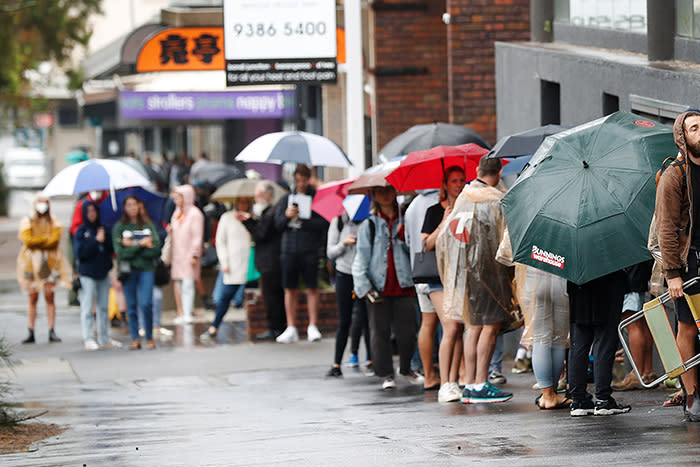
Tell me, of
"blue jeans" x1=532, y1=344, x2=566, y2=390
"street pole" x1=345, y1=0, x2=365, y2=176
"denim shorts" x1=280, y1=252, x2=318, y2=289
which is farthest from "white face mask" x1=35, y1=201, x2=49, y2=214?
"blue jeans" x1=532, y1=344, x2=566, y2=390

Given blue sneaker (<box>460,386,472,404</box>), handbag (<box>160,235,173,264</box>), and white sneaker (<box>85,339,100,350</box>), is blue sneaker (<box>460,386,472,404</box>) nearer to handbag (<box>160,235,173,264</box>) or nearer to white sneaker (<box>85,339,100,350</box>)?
white sneaker (<box>85,339,100,350</box>)

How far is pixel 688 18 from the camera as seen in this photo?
38.9 feet

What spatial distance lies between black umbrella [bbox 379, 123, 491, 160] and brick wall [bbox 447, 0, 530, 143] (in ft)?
12.3

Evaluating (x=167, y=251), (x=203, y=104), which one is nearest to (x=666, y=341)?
(x=167, y=251)

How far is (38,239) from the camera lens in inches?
636

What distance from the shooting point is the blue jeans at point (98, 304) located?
15508 mm

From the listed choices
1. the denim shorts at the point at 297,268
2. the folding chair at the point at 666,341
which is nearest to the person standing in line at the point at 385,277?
the folding chair at the point at 666,341

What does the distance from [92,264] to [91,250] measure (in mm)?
200

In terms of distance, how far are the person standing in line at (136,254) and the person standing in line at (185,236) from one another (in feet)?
5.14

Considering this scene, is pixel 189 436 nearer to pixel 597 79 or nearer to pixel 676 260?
pixel 676 260

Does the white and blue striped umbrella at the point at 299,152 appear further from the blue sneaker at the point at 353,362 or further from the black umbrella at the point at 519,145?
the black umbrella at the point at 519,145

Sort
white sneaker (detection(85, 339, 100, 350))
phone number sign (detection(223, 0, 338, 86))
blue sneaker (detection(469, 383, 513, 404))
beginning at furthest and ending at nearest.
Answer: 1. phone number sign (detection(223, 0, 338, 86))
2. white sneaker (detection(85, 339, 100, 350))
3. blue sneaker (detection(469, 383, 513, 404))

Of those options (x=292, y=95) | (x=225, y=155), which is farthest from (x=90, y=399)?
(x=225, y=155)

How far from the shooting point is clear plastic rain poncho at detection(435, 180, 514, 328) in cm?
993
